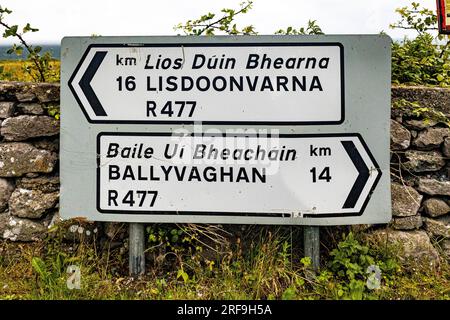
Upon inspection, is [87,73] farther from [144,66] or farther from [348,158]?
[348,158]

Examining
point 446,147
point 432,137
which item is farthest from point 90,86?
point 446,147

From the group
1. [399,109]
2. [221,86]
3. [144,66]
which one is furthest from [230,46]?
[399,109]

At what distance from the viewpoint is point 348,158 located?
284 centimetres

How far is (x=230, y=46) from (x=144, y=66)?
623mm

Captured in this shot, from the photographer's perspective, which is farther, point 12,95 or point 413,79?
point 413,79

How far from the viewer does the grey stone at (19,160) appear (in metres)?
3.21

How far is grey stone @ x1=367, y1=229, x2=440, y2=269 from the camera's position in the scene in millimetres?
3057

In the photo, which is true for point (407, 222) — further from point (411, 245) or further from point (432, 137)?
point (432, 137)

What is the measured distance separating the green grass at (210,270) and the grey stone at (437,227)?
0.84ft

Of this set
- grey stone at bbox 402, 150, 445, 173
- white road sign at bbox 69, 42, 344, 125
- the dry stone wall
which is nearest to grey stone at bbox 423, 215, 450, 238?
the dry stone wall

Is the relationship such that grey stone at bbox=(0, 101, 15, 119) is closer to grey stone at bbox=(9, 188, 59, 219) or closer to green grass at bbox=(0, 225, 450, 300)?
grey stone at bbox=(9, 188, 59, 219)

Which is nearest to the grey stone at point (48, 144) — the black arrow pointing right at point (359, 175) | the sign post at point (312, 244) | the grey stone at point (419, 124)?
the sign post at point (312, 244)

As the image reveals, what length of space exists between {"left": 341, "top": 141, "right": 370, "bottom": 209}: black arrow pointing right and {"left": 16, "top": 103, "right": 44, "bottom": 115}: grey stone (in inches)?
91.6

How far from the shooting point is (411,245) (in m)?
3.08
